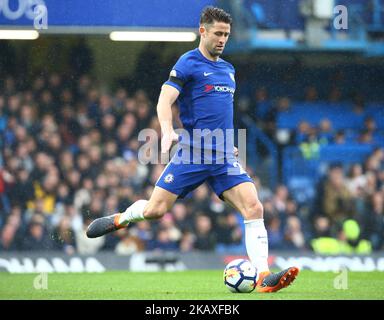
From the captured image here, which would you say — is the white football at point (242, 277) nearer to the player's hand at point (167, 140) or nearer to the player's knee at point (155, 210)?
the player's knee at point (155, 210)

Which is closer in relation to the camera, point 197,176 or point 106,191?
point 197,176

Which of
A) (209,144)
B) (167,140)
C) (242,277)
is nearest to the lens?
(167,140)

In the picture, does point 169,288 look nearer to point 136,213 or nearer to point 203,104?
point 136,213

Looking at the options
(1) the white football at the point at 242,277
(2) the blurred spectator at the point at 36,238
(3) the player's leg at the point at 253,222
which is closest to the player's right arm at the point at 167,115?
(3) the player's leg at the point at 253,222

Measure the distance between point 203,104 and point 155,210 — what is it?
911 mm

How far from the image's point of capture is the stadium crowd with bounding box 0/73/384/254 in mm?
13438

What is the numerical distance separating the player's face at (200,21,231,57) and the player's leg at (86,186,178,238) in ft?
3.85

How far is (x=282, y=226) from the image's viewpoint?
14188 mm

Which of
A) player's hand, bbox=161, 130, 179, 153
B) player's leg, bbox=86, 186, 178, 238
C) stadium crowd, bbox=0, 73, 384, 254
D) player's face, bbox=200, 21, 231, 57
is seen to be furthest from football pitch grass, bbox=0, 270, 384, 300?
stadium crowd, bbox=0, 73, 384, 254

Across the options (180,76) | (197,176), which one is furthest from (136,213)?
(180,76)

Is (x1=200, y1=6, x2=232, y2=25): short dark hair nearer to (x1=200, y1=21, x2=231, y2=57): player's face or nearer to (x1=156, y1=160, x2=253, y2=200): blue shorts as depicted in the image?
(x1=200, y1=21, x2=231, y2=57): player's face

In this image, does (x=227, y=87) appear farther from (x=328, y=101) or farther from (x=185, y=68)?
(x=328, y=101)

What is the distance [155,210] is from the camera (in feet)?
25.6

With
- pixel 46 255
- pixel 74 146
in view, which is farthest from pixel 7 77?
pixel 46 255
